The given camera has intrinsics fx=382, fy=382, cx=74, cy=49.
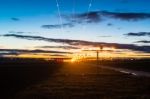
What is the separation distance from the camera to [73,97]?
22984 millimetres

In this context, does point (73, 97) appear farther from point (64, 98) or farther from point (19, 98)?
point (19, 98)

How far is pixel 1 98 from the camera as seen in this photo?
2295cm

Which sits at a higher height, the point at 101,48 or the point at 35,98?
the point at 101,48

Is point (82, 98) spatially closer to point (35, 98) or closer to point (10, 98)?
point (35, 98)

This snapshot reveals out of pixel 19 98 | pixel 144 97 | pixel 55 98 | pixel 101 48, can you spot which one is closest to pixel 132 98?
pixel 144 97

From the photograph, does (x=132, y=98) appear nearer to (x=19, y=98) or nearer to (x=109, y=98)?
(x=109, y=98)

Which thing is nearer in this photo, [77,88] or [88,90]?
[88,90]

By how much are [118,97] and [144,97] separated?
1.51m

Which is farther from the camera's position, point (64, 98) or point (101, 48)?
point (101, 48)

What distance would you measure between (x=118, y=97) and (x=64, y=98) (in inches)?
125

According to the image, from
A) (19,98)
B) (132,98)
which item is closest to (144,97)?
(132,98)

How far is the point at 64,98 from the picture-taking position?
22.4 meters

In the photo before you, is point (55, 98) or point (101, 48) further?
point (101, 48)

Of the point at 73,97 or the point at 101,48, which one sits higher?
the point at 101,48
